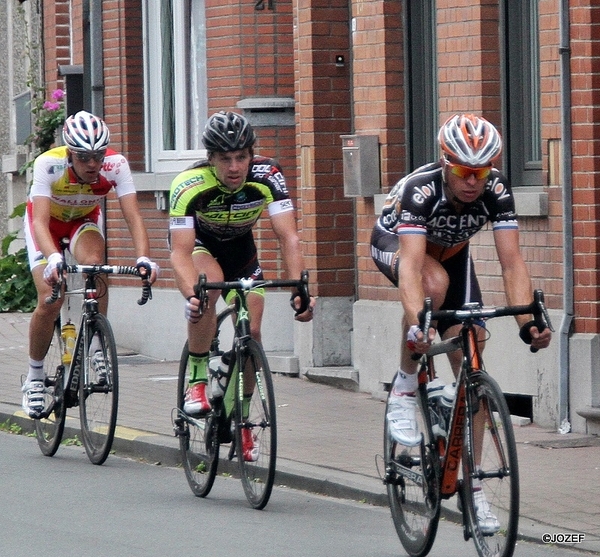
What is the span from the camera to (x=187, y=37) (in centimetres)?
1473

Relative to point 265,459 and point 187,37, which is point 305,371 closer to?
point 187,37

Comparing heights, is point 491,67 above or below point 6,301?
above

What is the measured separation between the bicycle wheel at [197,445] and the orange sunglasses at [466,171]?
2366mm

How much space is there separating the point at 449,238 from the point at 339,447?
2.90 metres

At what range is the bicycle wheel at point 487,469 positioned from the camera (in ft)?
20.3

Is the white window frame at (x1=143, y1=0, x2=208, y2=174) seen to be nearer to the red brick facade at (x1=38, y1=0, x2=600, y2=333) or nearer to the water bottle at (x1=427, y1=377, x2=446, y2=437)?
the red brick facade at (x1=38, y1=0, x2=600, y2=333)

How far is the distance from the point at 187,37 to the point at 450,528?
26.5ft

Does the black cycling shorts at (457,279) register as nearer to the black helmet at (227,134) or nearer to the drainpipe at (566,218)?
the black helmet at (227,134)

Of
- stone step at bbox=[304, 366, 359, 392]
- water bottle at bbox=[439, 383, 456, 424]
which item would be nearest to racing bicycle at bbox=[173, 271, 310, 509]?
water bottle at bbox=[439, 383, 456, 424]

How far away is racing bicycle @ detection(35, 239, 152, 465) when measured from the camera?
9.34 m

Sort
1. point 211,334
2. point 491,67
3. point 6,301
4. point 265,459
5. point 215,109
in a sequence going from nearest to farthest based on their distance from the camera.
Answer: point 265,459 < point 211,334 < point 491,67 < point 215,109 < point 6,301

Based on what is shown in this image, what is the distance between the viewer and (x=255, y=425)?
8.02 m

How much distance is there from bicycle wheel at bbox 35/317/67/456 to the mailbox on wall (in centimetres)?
288

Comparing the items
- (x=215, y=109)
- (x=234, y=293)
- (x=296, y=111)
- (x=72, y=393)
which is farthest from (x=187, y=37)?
(x=234, y=293)
